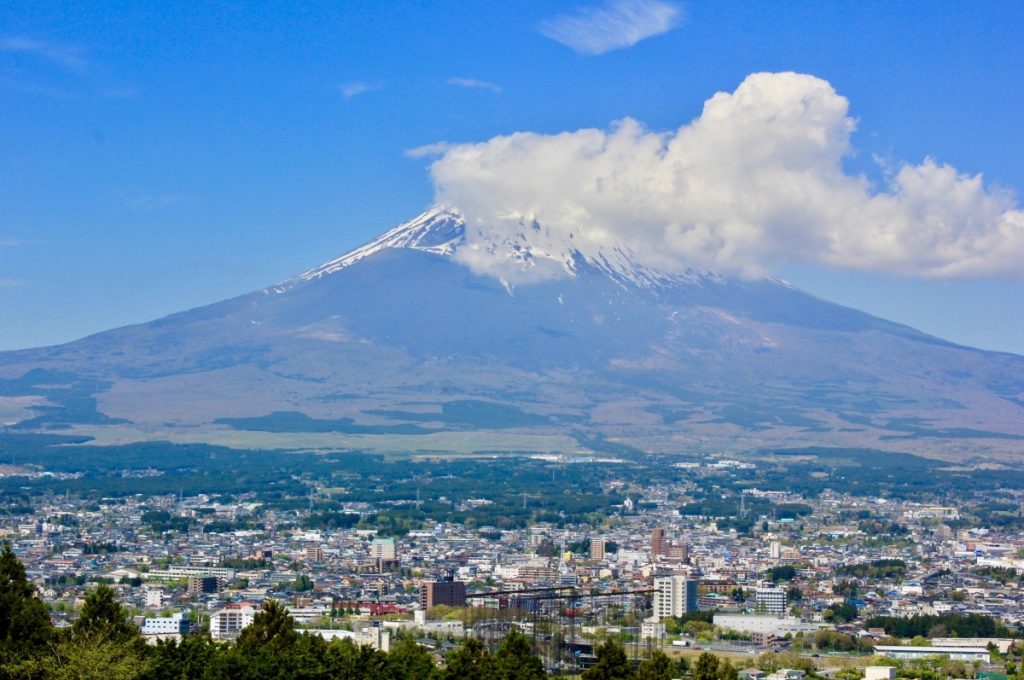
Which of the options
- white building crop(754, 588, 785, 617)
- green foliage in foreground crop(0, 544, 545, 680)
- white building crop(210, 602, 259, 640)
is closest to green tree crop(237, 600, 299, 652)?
green foliage in foreground crop(0, 544, 545, 680)

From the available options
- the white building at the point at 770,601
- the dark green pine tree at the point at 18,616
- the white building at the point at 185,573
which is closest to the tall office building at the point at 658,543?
the white building at the point at 770,601

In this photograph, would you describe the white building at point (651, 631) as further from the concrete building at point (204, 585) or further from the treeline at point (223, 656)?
the concrete building at point (204, 585)

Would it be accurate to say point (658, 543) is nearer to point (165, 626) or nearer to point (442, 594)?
point (442, 594)

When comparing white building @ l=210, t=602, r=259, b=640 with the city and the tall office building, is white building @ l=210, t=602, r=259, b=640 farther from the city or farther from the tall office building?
the tall office building

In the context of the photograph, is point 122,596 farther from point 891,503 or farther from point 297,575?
point 891,503

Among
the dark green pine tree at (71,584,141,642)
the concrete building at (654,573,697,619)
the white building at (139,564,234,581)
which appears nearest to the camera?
the dark green pine tree at (71,584,141,642)

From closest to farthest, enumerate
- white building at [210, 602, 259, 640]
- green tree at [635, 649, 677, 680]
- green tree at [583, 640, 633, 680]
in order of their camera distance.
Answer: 1. green tree at [635, 649, 677, 680]
2. green tree at [583, 640, 633, 680]
3. white building at [210, 602, 259, 640]

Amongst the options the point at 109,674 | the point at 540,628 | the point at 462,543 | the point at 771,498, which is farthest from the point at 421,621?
the point at 771,498
